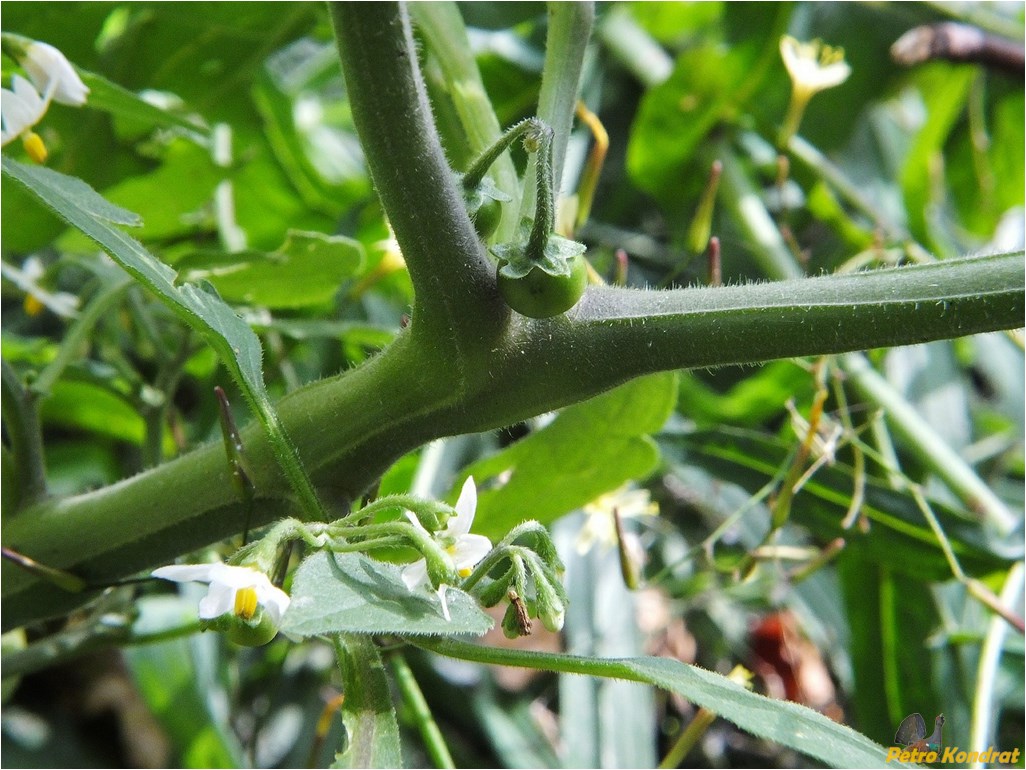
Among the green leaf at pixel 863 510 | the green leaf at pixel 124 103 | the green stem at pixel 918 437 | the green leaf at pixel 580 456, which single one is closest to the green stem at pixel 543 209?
the green leaf at pixel 580 456

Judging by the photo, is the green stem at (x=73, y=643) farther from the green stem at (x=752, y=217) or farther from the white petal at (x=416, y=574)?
the green stem at (x=752, y=217)

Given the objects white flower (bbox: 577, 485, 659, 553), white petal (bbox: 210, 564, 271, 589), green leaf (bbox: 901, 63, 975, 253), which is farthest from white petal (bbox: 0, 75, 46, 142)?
green leaf (bbox: 901, 63, 975, 253)

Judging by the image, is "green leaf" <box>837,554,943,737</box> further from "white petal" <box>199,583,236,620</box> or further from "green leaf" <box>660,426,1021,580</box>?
"white petal" <box>199,583,236,620</box>

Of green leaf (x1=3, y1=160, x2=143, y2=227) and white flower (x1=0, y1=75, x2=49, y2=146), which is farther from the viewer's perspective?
white flower (x1=0, y1=75, x2=49, y2=146)

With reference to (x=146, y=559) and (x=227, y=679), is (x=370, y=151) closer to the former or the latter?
(x=146, y=559)

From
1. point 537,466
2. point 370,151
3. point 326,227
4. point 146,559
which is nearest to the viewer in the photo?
point 370,151

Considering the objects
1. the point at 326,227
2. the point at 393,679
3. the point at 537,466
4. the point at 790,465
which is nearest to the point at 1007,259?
the point at 537,466

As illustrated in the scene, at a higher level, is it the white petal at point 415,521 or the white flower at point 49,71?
the white flower at point 49,71

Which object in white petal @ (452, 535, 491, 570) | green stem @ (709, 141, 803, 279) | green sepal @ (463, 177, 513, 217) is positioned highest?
green stem @ (709, 141, 803, 279)
